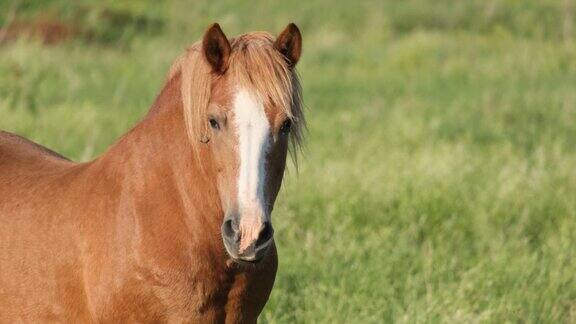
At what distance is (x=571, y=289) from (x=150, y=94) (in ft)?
20.5

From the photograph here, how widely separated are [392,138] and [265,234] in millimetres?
6263

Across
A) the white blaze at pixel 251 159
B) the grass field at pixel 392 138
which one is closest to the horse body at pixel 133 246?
the white blaze at pixel 251 159

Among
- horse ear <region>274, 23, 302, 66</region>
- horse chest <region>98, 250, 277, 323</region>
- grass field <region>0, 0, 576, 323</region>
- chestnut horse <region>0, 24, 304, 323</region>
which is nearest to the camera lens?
chestnut horse <region>0, 24, 304, 323</region>

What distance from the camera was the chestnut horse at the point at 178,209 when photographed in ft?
10.8

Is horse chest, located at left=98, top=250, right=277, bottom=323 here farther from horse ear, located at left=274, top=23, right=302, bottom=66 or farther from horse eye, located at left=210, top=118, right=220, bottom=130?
horse ear, located at left=274, top=23, right=302, bottom=66

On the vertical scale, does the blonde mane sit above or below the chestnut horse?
above

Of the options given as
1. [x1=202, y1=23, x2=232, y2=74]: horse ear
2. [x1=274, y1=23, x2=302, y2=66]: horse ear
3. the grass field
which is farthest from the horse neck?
the grass field

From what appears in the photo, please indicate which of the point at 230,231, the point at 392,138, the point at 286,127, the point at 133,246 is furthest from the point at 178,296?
the point at 392,138

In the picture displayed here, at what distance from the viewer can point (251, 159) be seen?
10.6 ft

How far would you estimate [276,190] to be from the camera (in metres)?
3.40

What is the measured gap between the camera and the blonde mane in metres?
3.34

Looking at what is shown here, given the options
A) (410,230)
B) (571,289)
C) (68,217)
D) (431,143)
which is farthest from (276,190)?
(431,143)

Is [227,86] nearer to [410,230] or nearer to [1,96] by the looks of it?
[410,230]

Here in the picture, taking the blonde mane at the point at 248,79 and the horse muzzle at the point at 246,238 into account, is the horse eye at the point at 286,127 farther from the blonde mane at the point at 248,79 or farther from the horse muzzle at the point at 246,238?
the horse muzzle at the point at 246,238
